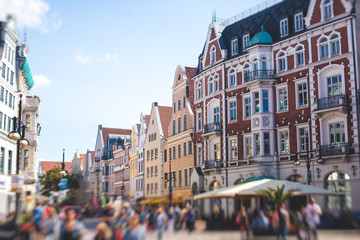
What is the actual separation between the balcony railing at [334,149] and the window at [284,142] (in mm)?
4722

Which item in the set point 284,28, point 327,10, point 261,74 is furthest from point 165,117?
point 327,10

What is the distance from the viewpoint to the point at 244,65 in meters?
48.9

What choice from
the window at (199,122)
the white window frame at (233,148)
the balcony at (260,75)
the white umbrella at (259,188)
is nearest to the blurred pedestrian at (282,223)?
the white umbrella at (259,188)

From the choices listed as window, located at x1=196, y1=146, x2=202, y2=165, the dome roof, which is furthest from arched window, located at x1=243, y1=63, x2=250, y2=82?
window, located at x1=196, y1=146, x2=202, y2=165

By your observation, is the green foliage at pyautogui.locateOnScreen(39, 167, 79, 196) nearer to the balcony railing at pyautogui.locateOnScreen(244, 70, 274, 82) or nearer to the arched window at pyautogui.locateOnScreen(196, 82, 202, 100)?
the arched window at pyautogui.locateOnScreen(196, 82, 202, 100)

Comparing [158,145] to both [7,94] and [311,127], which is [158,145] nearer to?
[7,94]

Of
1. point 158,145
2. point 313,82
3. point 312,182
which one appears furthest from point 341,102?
point 158,145

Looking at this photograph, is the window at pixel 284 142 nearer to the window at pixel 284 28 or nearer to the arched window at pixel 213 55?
the window at pixel 284 28

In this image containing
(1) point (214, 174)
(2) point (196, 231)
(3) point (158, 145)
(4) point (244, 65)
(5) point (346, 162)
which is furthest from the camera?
(3) point (158, 145)

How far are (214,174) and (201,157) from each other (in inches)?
166

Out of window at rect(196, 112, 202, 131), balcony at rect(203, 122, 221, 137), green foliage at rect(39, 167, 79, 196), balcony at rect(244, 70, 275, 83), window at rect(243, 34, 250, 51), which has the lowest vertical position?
green foliage at rect(39, 167, 79, 196)

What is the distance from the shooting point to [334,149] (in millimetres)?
38750

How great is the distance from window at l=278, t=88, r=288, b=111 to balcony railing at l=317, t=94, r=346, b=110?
467cm

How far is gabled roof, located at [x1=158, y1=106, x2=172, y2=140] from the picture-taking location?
239 feet
